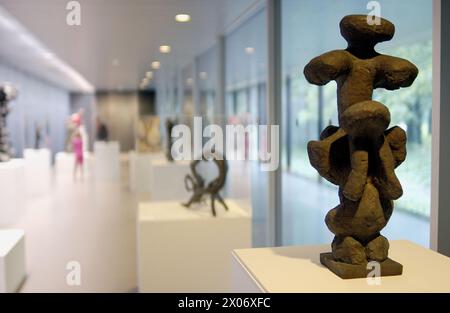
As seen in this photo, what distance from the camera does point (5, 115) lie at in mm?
4812

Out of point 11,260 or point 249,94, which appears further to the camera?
point 249,94

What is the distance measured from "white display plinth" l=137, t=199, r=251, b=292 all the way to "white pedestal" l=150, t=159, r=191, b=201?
64.1 inches

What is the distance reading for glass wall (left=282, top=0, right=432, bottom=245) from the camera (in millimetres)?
→ 2498

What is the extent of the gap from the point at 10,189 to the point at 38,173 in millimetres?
3303

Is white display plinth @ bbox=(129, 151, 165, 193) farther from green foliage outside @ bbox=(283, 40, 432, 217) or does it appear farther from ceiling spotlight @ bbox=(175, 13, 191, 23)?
green foliage outside @ bbox=(283, 40, 432, 217)

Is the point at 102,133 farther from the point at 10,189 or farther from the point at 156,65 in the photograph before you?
the point at 10,189

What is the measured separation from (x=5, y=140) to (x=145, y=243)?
2108mm

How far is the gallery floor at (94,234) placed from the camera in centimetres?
367

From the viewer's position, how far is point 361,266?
1696mm

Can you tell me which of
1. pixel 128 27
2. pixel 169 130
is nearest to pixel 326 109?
pixel 128 27

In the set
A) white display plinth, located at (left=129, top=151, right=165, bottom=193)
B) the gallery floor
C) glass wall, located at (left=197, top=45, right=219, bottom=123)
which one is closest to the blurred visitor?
white display plinth, located at (left=129, top=151, right=165, bottom=193)

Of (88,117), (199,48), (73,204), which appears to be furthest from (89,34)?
(88,117)

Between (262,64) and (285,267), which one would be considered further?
(262,64)

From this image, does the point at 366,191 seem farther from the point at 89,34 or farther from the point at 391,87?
the point at 89,34
